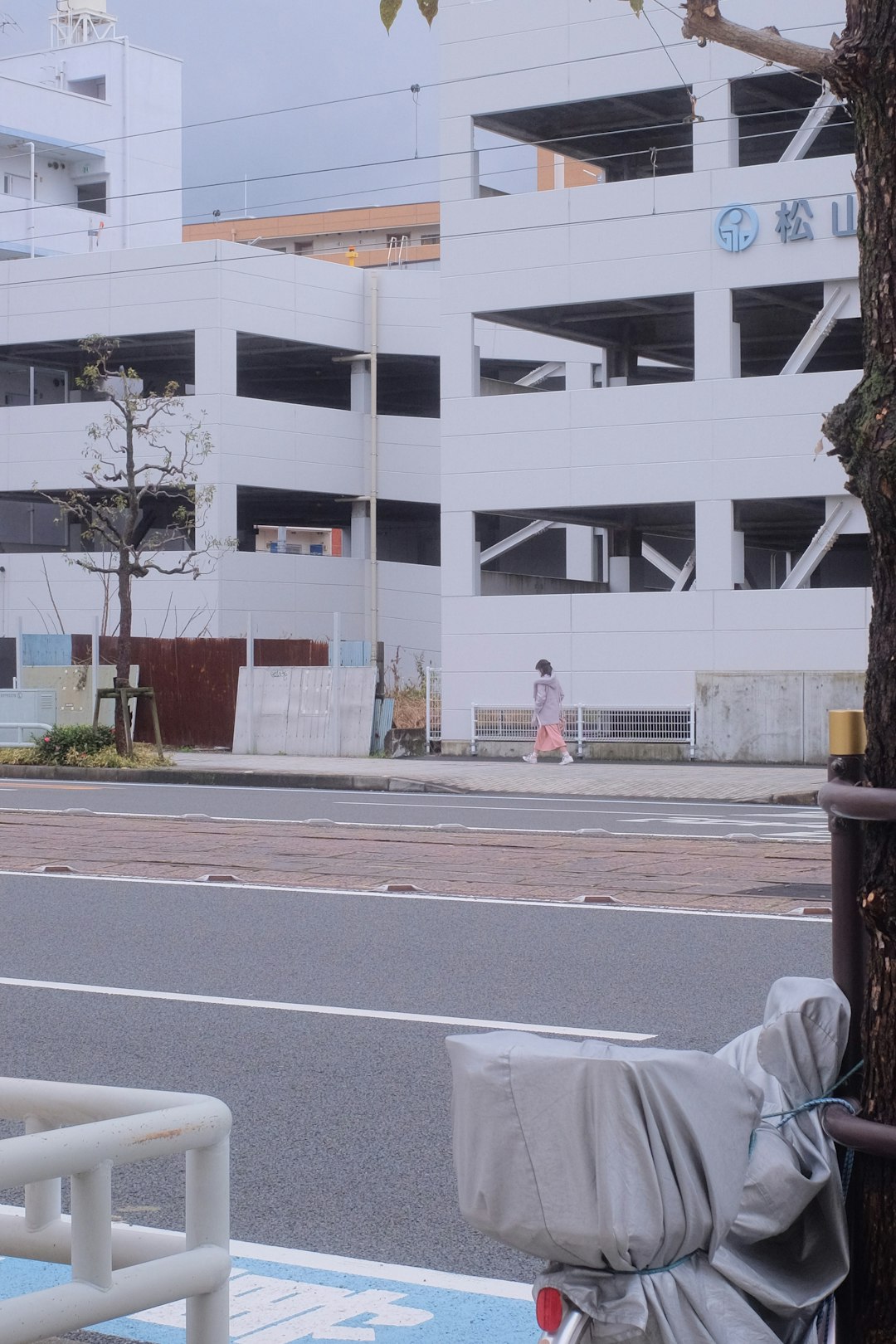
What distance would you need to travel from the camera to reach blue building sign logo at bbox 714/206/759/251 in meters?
27.0

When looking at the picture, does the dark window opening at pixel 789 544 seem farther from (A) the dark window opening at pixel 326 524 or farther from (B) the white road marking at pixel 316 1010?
(B) the white road marking at pixel 316 1010

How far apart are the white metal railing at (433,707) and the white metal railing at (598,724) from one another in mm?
800

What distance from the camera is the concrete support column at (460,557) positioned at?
3020 cm

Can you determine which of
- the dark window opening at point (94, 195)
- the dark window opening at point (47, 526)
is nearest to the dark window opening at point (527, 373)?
the dark window opening at point (47, 526)

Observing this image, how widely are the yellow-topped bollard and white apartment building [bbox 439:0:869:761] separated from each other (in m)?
23.2

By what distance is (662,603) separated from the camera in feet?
92.3

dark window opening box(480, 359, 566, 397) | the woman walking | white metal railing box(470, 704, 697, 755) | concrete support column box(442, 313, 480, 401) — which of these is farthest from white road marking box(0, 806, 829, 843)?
dark window opening box(480, 359, 566, 397)

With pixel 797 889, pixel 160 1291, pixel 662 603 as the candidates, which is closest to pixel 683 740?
pixel 662 603

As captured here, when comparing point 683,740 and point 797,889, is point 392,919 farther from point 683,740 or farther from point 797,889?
point 683,740

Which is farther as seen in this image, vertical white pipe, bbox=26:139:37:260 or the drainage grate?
vertical white pipe, bbox=26:139:37:260

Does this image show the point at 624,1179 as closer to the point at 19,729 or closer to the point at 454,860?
the point at 454,860

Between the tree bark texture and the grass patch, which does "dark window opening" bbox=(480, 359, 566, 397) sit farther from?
the tree bark texture

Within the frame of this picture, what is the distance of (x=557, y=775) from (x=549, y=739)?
284cm

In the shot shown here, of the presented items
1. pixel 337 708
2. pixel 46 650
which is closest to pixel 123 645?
pixel 337 708
